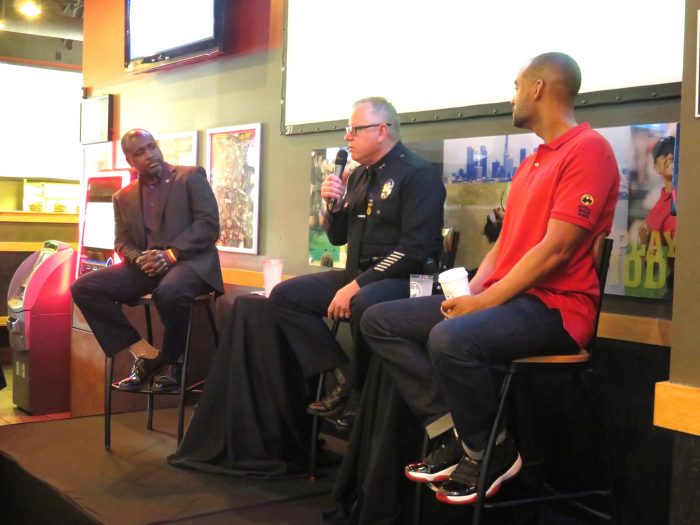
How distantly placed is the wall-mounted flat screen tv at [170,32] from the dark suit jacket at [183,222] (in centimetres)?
98

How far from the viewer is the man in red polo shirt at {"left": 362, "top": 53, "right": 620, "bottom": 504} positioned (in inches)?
86.3

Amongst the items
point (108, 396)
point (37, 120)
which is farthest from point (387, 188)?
point (37, 120)

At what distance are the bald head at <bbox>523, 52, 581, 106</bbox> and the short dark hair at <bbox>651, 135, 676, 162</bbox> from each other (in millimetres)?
373

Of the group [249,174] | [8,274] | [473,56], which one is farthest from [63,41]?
[473,56]

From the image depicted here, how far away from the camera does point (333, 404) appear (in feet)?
9.98

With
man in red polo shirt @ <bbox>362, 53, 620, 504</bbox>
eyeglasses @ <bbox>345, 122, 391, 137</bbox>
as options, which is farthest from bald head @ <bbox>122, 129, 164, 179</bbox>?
man in red polo shirt @ <bbox>362, 53, 620, 504</bbox>

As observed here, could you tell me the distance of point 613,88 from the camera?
9.07 ft

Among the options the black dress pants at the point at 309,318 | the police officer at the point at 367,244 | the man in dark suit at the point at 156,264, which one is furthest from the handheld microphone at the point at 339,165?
the man in dark suit at the point at 156,264

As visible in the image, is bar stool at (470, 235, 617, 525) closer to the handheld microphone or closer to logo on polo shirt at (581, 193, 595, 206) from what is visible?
logo on polo shirt at (581, 193, 595, 206)

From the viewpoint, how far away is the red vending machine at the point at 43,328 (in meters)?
5.18

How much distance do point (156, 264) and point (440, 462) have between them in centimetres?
188

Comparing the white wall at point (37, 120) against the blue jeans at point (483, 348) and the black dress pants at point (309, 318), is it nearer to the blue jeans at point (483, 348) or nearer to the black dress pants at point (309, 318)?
the black dress pants at point (309, 318)

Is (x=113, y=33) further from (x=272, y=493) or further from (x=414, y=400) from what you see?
(x=414, y=400)

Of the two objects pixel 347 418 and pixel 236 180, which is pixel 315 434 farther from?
pixel 236 180
